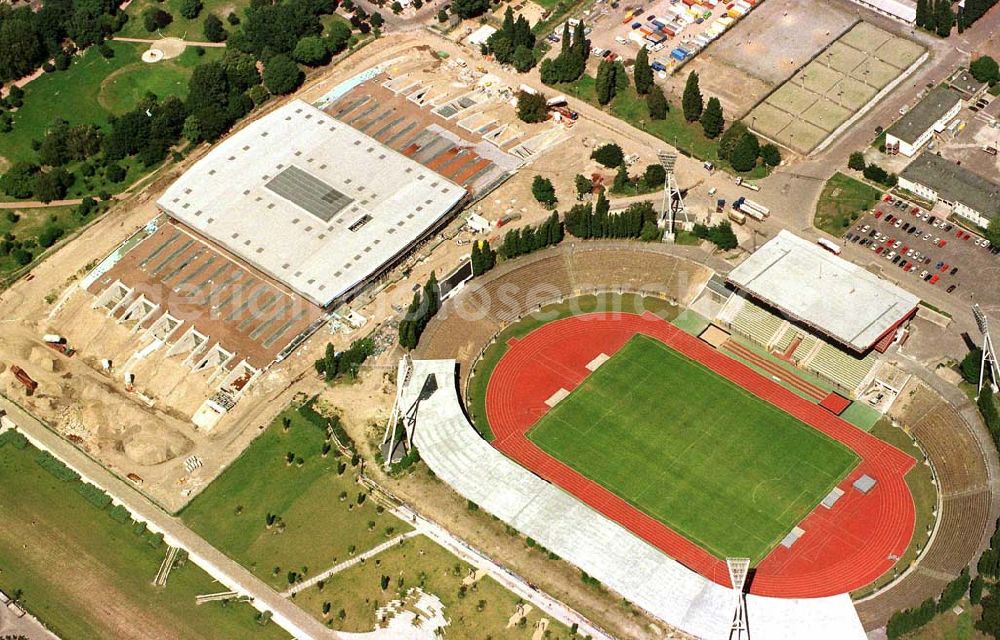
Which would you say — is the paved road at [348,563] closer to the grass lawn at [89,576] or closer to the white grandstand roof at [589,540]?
the grass lawn at [89,576]

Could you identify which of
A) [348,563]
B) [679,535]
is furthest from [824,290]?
[348,563]

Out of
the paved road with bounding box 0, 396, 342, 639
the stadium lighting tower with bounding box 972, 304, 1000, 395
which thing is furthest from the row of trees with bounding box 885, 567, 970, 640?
the paved road with bounding box 0, 396, 342, 639

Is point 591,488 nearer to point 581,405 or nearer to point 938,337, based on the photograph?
point 581,405

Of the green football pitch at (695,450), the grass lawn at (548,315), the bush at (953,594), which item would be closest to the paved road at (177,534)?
the green football pitch at (695,450)

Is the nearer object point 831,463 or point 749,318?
point 831,463

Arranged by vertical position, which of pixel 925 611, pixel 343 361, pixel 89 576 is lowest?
pixel 89 576

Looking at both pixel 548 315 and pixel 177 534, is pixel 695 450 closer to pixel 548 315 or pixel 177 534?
pixel 548 315

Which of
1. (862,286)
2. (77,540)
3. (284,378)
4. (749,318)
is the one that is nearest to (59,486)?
(77,540)
